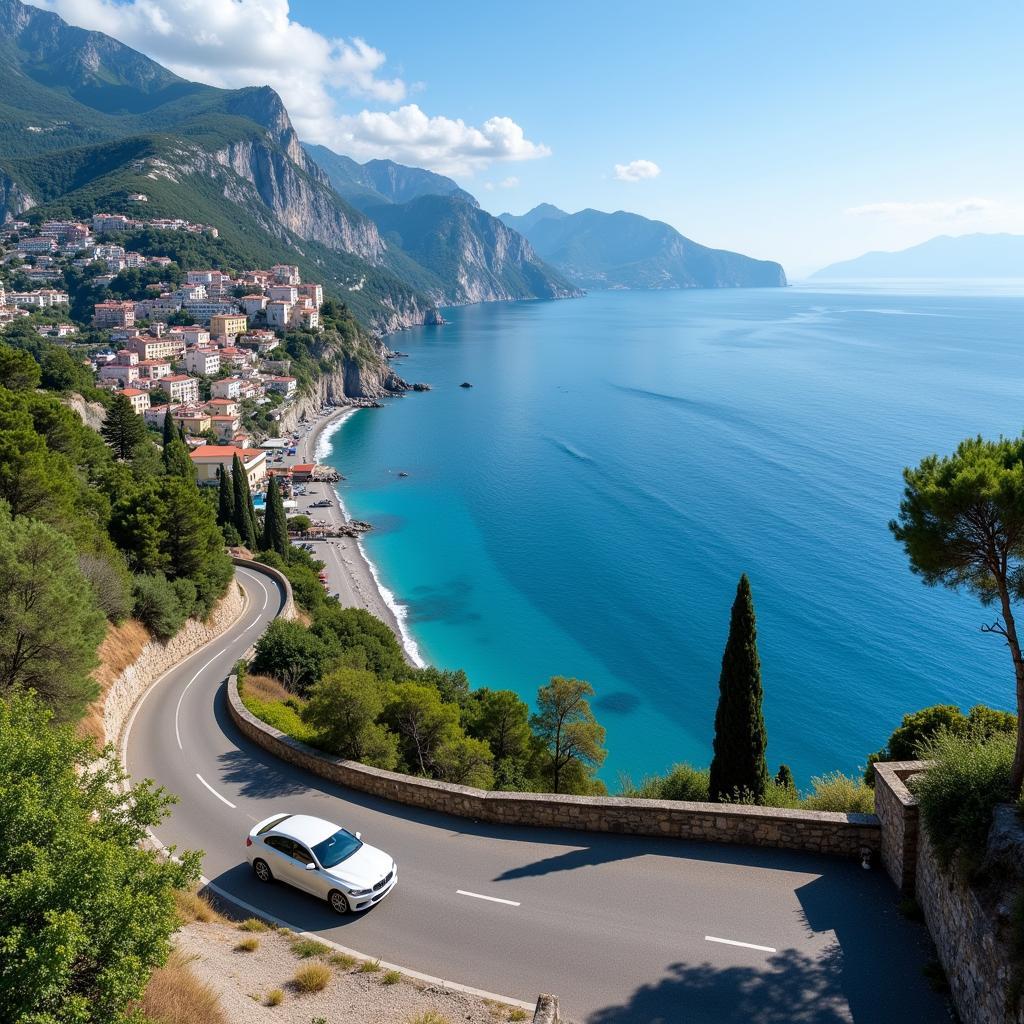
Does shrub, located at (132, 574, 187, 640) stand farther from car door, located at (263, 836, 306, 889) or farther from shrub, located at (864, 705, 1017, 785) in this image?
shrub, located at (864, 705, 1017, 785)

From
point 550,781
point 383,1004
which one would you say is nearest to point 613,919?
point 383,1004

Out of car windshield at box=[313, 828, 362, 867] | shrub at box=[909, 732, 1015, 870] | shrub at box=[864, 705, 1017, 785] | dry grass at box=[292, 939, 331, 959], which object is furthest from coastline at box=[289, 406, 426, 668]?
shrub at box=[909, 732, 1015, 870]

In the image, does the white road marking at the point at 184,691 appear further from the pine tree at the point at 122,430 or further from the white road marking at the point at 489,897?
the pine tree at the point at 122,430

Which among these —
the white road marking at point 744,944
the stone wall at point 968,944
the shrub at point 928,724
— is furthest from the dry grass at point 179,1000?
the shrub at point 928,724

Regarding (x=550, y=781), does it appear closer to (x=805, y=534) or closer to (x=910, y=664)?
(x=910, y=664)

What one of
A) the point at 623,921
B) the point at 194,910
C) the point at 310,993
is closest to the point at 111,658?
the point at 194,910

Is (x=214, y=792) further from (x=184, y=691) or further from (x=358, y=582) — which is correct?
(x=358, y=582)
